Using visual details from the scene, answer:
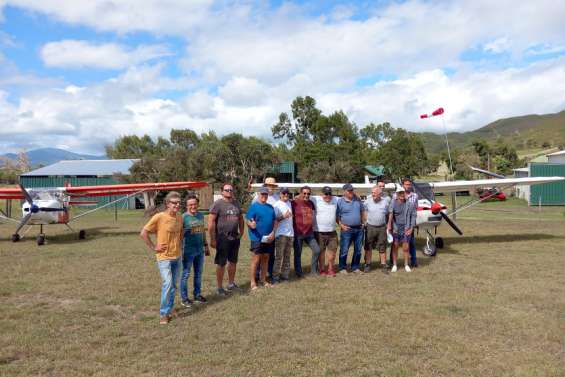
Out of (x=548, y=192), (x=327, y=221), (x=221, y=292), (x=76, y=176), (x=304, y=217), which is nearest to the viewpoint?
(x=221, y=292)

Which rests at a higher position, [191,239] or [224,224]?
[224,224]

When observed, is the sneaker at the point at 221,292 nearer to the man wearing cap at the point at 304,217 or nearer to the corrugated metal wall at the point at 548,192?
the man wearing cap at the point at 304,217

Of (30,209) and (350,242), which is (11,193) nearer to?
(30,209)

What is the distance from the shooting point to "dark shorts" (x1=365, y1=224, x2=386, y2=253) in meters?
7.59

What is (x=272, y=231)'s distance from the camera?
649 cm

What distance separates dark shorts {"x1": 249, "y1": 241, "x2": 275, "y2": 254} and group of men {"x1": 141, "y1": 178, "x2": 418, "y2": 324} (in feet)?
0.06

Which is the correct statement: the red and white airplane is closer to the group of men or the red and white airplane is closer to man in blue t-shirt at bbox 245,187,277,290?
the group of men

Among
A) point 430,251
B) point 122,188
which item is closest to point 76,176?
point 122,188

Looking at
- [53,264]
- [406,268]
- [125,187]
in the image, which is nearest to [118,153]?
[125,187]

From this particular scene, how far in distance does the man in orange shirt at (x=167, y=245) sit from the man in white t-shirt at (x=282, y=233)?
1984 millimetres

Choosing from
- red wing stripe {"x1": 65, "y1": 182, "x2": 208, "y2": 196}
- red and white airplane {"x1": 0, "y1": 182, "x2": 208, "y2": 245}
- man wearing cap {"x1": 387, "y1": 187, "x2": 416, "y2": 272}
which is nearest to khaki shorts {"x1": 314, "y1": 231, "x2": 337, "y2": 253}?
man wearing cap {"x1": 387, "y1": 187, "x2": 416, "y2": 272}

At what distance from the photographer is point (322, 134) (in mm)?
39938

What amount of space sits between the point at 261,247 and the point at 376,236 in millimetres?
2268

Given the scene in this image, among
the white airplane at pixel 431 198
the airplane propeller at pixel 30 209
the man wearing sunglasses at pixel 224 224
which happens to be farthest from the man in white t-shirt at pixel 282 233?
the airplane propeller at pixel 30 209
